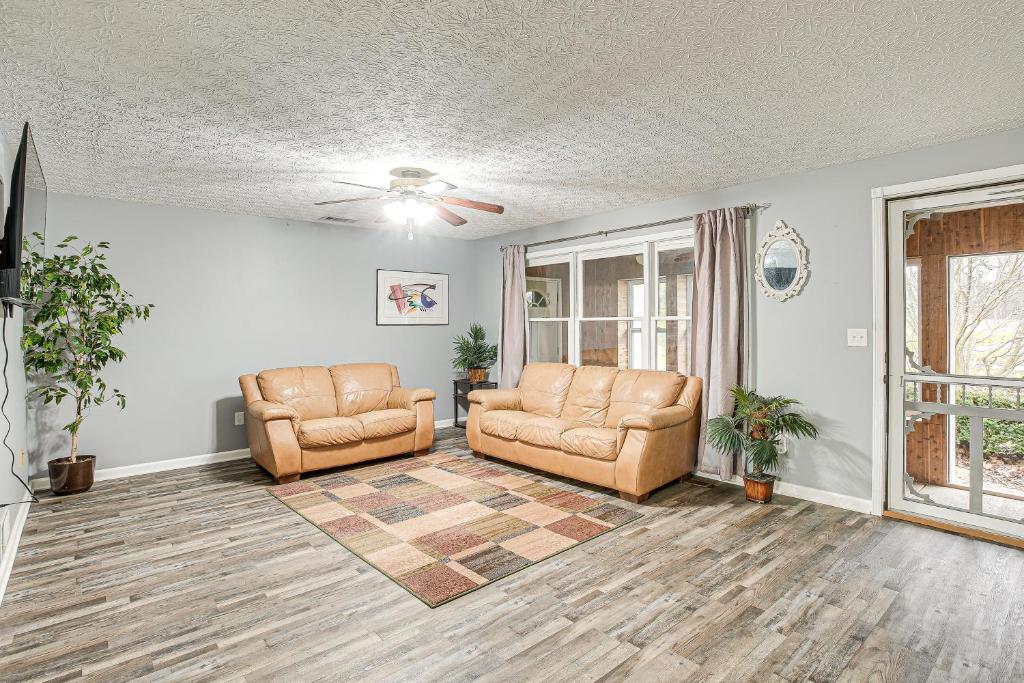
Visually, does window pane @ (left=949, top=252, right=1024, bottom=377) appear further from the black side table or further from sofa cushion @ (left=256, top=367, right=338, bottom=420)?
sofa cushion @ (left=256, top=367, right=338, bottom=420)

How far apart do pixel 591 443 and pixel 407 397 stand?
2.11 metres

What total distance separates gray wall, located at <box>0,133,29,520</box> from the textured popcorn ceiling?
235 millimetres

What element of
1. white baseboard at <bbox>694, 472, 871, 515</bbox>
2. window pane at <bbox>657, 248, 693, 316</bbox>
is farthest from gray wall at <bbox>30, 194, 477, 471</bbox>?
white baseboard at <bbox>694, 472, 871, 515</bbox>

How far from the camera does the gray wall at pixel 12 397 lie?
118 inches

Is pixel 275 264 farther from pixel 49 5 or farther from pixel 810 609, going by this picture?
pixel 810 609

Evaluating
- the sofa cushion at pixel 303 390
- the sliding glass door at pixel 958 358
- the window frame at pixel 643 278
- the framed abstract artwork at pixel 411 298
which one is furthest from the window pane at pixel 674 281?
the sofa cushion at pixel 303 390

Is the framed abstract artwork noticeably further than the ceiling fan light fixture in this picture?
Yes

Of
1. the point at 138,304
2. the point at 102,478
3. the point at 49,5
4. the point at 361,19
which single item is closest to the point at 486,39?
the point at 361,19

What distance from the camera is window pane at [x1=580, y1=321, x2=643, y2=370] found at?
17.7 ft

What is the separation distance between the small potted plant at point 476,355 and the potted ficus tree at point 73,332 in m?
3.25

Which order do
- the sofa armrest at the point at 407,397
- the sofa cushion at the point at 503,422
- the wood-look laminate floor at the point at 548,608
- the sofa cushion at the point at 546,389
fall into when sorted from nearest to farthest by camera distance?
the wood-look laminate floor at the point at 548,608, the sofa cushion at the point at 503,422, the sofa cushion at the point at 546,389, the sofa armrest at the point at 407,397

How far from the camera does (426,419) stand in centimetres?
535

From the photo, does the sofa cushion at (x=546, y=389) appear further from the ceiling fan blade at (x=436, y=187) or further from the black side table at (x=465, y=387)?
the ceiling fan blade at (x=436, y=187)

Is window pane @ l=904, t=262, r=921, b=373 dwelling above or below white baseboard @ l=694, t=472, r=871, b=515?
above
